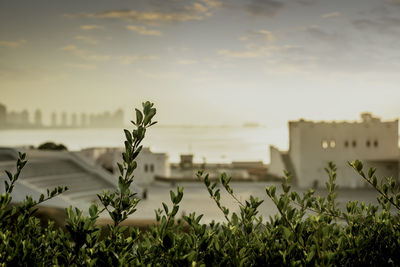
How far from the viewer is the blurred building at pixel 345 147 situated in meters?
41.5

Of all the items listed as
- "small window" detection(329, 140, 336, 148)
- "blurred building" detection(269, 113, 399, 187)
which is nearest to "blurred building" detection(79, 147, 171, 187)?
"blurred building" detection(269, 113, 399, 187)

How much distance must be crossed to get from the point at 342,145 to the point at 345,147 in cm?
36

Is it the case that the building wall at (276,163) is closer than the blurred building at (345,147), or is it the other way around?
the blurred building at (345,147)

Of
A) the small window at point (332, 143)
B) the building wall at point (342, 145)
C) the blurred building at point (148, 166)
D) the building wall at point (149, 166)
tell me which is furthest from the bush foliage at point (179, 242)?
the building wall at point (149, 166)

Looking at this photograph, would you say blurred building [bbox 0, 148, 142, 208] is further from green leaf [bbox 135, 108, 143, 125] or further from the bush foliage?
green leaf [bbox 135, 108, 143, 125]

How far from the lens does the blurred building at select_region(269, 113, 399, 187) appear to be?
41.5 metres

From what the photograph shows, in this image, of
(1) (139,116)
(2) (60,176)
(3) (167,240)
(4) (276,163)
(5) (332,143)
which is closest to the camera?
(3) (167,240)

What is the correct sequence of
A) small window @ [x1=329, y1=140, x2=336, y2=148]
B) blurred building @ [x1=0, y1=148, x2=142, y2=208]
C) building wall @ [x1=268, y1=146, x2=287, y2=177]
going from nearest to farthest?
blurred building @ [x1=0, y1=148, x2=142, y2=208]
small window @ [x1=329, y1=140, x2=336, y2=148]
building wall @ [x1=268, y1=146, x2=287, y2=177]

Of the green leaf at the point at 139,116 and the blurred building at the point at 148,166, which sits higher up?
the green leaf at the point at 139,116

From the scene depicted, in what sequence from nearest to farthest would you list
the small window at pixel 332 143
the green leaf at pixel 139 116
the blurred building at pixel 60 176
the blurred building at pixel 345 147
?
the green leaf at pixel 139 116, the blurred building at pixel 60 176, the blurred building at pixel 345 147, the small window at pixel 332 143

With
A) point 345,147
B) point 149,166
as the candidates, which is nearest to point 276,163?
point 345,147

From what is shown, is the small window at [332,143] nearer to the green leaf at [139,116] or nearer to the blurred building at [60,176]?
the blurred building at [60,176]

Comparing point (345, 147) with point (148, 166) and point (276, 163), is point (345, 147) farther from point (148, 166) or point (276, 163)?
point (148, 166)

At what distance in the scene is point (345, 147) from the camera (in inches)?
1640
